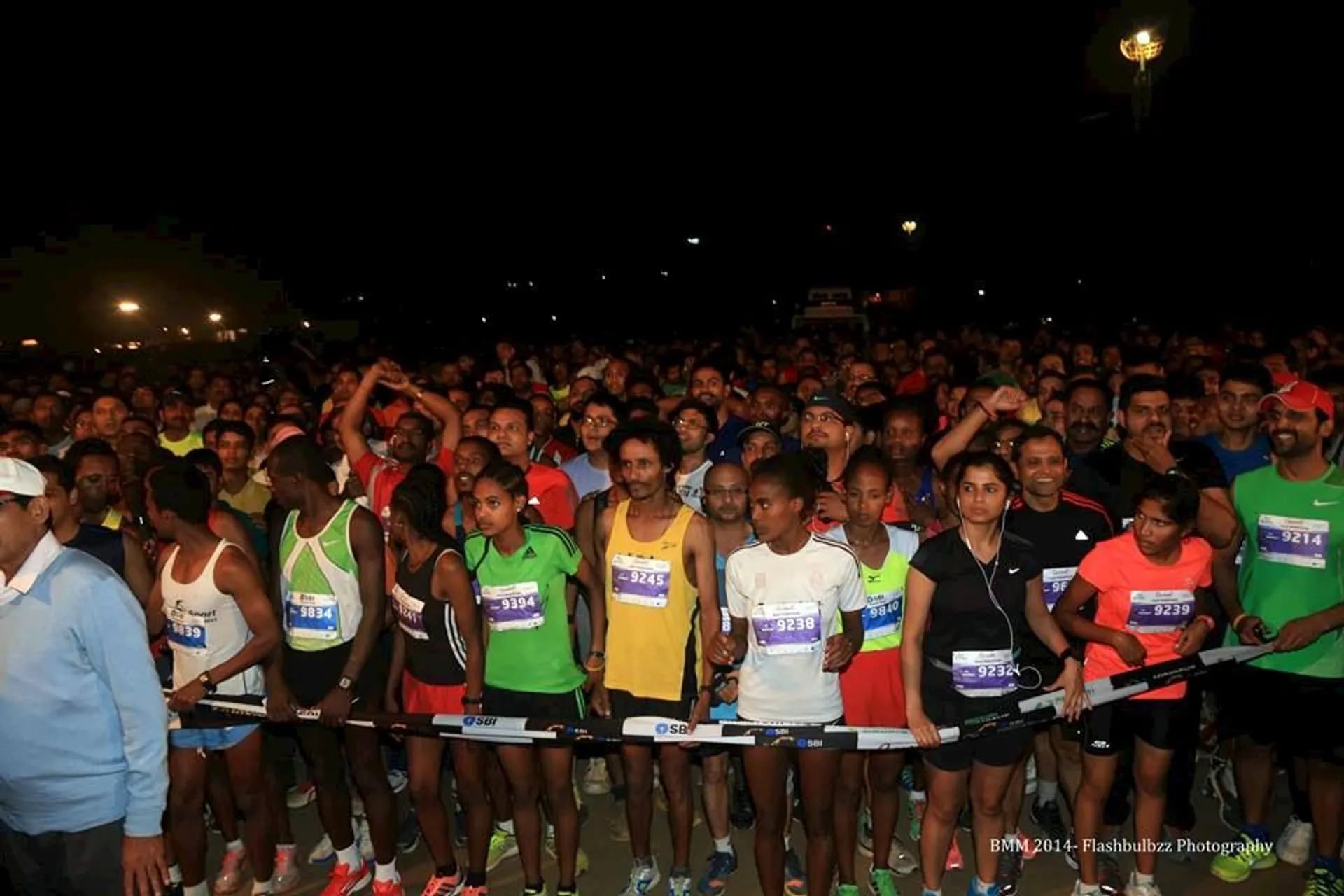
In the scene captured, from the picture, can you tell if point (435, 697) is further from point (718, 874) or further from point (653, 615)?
point (718, 874)

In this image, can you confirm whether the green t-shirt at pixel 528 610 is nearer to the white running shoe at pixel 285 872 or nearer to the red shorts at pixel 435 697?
the red shorts at pixel 435 697

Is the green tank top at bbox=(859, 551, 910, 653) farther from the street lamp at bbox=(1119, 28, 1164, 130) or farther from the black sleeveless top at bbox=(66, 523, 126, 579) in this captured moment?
the street lamp at bbox=(1119, 28, 1164, 130)

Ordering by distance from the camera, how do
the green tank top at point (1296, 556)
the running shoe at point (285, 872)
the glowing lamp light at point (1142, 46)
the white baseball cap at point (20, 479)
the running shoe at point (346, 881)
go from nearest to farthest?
the white baseball cap at point (20, 479), the green tank top at point (1296, 556), the running shoe at point (346, 881), the running shoe at point (285, 872), the glowing lamp light at point (1142, 46)

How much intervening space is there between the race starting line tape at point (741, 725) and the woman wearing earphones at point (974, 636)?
7cm

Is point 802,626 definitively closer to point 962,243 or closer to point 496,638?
point 496,638

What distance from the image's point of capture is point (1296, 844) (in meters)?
4.58

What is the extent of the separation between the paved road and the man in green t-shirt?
0.15 m

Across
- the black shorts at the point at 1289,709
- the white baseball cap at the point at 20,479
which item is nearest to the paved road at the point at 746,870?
the black shorts at the point at 1289,709

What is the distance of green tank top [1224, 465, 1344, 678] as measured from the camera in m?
4.18

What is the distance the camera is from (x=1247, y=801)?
4.62 metres

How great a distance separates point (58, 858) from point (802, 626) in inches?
100

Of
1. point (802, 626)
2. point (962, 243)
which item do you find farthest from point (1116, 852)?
point (962, 243)

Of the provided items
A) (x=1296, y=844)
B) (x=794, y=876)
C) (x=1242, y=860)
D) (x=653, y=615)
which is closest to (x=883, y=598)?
(x=653, y=615)

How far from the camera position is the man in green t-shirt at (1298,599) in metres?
4.19
